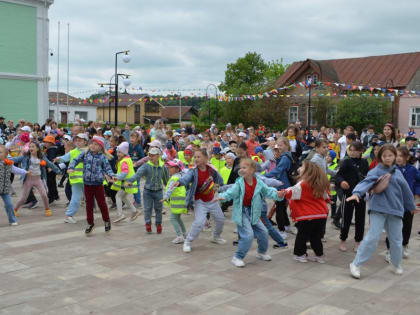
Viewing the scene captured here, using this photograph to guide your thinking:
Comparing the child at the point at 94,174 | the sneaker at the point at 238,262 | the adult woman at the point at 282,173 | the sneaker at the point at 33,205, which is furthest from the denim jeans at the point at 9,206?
the adult woman at the point at 282,173

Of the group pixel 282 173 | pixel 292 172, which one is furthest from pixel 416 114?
pixel 282 173

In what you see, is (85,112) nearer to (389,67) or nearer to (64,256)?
(389,67)

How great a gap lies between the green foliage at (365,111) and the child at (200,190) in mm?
32180

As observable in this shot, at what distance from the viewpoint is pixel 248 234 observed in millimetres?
5977

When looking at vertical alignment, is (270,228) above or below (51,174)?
below

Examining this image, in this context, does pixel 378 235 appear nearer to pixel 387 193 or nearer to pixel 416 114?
pixel 387 193

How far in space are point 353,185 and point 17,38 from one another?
1118 inches

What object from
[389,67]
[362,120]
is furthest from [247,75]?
[362,120]

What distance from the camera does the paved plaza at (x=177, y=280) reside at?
15.0 ft

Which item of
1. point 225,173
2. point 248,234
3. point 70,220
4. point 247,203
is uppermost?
point 225,173

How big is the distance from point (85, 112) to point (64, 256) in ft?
244

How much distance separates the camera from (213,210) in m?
6.90

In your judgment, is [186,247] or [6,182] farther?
[6,182]

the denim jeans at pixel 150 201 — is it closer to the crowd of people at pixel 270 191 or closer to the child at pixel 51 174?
the crowd of people at pixel 270 191
